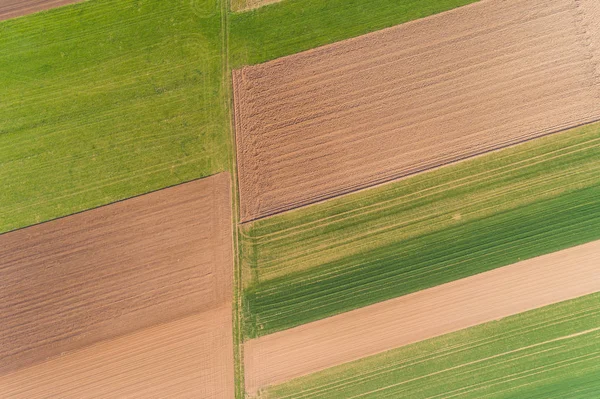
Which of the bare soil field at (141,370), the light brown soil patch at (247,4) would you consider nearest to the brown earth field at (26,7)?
the light brown soil patch at (247,4)

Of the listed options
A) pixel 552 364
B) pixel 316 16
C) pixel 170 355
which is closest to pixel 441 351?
pixel 552 364

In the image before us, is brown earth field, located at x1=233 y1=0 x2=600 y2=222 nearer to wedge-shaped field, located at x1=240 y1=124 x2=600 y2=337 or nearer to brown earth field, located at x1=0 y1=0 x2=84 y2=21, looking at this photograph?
wedge-shaped field, located at x1=240 y1=124 x2=600 y2=337

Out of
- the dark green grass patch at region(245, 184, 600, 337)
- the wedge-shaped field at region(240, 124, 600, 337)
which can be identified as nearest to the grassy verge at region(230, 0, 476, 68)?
the wedge-shaped field at region(240, 124, 600, 337)

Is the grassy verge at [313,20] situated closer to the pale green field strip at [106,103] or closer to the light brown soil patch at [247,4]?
the light brown soil patch at [247,4]

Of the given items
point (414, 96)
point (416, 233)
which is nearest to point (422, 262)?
point (416, 233)

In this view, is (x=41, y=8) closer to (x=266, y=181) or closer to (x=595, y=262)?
(x=266, y=181)
